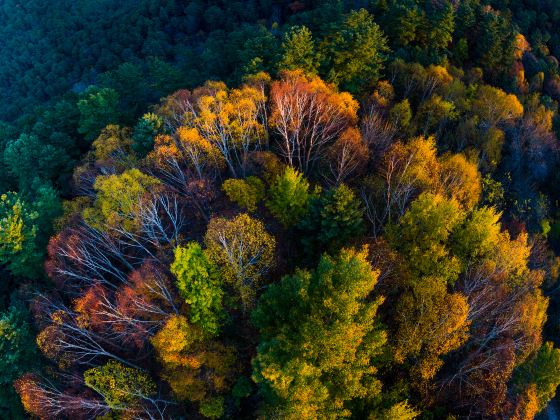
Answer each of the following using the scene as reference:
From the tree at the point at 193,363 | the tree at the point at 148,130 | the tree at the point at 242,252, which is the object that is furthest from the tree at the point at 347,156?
the tree at the point at 148,130

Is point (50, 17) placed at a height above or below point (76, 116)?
above

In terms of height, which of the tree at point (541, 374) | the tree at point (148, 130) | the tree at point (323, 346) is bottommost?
the tree at point (541, 374)

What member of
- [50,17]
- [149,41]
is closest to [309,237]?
[149,41]

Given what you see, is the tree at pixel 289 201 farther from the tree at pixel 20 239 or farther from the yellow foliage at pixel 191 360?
the tree at pixel 20 239

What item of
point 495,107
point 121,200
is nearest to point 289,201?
point 121,200

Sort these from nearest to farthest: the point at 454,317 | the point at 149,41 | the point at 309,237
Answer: the point at 454,317
the point at 309,237
the point at 149,41

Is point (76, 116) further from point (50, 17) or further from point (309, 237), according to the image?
point (50, 17)

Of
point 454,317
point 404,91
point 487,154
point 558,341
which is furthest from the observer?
point 404,91
